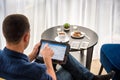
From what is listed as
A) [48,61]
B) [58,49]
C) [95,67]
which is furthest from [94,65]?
[48,61]

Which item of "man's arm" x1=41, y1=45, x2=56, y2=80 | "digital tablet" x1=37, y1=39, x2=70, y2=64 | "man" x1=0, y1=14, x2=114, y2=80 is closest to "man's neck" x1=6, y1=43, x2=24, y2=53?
"man" x1=0, y1=14, x2=114, y2=80

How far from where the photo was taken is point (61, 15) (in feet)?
9.93

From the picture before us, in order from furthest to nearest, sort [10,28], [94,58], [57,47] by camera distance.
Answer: [94,58], [57,47], [10,28]

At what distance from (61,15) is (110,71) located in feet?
3.56

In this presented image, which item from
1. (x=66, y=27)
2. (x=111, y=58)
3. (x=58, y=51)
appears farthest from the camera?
(x=66, y=27)

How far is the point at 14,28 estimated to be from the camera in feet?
4.45

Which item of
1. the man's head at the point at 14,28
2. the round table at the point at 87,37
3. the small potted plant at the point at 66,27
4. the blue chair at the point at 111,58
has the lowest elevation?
the blue chair at the point at 111,58

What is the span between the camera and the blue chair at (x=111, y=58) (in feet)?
7.27

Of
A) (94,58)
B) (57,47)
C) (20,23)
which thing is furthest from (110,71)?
(20,23)

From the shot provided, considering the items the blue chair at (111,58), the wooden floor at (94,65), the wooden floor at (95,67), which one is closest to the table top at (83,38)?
the blue chair at (111,58)

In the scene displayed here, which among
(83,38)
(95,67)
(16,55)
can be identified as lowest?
(95,67)

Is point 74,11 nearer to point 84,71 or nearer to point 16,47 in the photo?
point 84,71

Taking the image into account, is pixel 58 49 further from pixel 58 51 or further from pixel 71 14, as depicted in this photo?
pixel 71 14

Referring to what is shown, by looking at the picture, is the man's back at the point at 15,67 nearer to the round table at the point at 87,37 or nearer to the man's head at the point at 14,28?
the man's head at the point at 14,28
